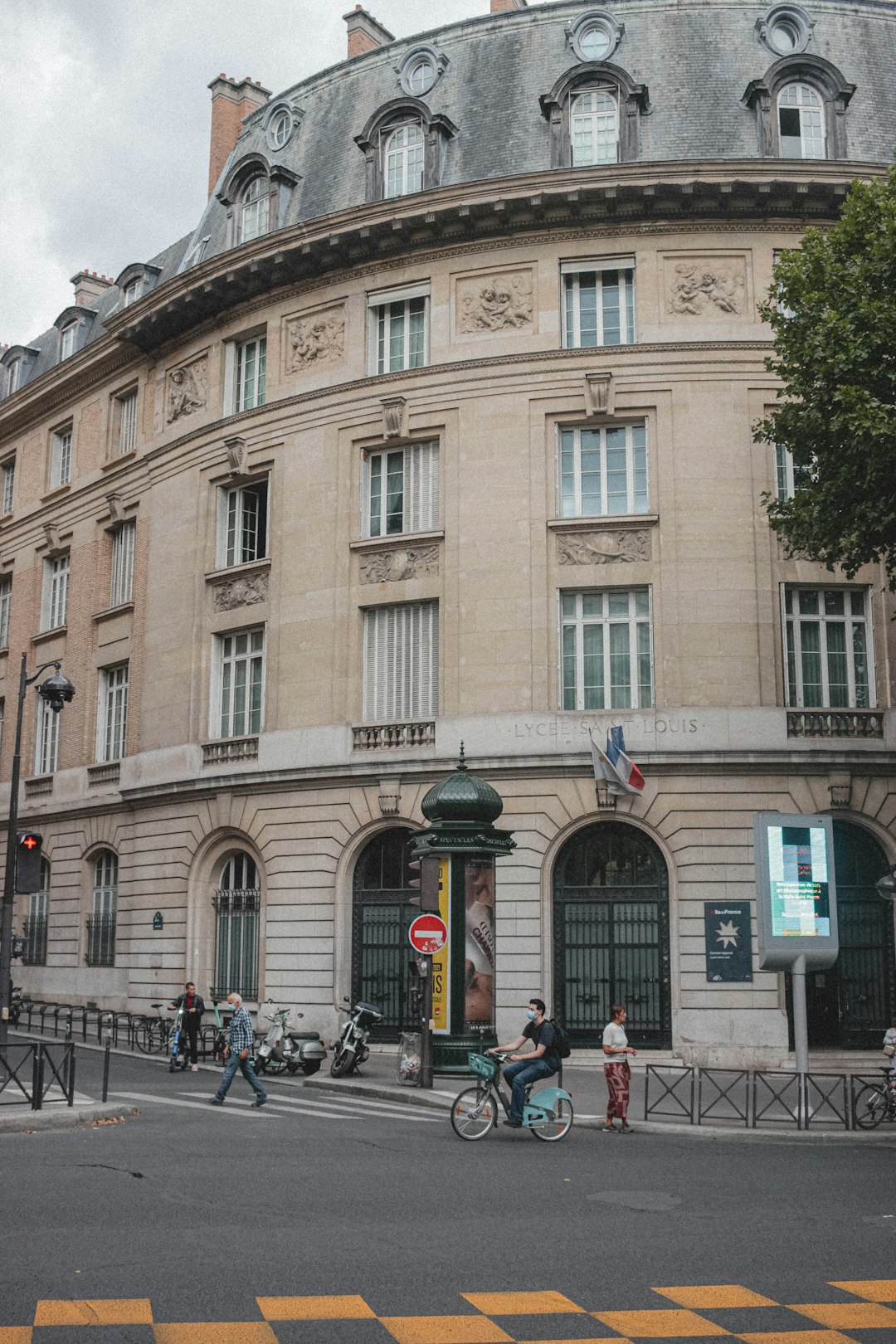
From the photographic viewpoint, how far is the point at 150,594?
110 ft

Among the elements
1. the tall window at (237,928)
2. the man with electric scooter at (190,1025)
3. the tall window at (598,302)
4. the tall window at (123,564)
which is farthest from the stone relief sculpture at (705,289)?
the man with electric scooter at (190,1025)

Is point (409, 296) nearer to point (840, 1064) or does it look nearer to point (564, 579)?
point (564, 579)

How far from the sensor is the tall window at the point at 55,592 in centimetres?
3859

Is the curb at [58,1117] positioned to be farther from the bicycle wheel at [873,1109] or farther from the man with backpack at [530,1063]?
the bicycle wheel at [873,1109]

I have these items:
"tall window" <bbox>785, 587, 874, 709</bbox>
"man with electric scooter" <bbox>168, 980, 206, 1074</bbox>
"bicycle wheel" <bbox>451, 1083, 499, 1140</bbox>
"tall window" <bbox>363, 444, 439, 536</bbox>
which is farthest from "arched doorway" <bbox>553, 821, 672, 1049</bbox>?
"bicycle wheel" <bbox>451, 1083, 499, 1140</bbox>

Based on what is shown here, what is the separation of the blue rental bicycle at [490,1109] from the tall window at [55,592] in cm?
2565

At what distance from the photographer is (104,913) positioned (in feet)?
113

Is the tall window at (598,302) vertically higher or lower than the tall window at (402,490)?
higher

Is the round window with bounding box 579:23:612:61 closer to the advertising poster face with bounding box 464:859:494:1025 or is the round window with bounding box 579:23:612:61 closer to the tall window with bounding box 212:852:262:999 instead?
the advertising poster face with bounding box 464:859:494:1025

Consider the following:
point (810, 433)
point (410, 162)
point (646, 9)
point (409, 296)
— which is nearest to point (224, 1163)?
point (810, 433)

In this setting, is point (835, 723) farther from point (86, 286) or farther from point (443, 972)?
point (86, 286)

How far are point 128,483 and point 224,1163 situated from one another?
991 inches

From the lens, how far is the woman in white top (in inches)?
664

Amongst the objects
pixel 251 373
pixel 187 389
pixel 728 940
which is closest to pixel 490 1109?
pixel 728 940
